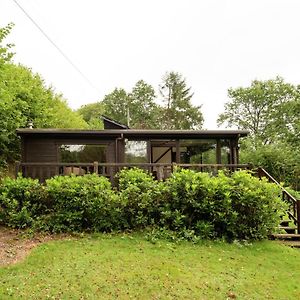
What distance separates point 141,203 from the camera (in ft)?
23.0

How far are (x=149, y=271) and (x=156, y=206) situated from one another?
2167 millimetres

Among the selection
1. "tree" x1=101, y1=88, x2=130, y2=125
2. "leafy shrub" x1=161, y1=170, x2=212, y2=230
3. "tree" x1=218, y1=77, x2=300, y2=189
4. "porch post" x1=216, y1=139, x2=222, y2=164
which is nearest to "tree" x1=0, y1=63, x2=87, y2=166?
"leafy shrub" x1=161, y1=170, x2=212, y2=230

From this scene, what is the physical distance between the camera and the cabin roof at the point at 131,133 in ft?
32.0

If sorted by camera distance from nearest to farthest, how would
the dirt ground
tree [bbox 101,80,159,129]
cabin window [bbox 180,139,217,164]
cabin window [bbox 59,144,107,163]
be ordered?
the dirt ground
cabin window [bbox 59,144,107,163]
cabin window [bbox 180,139,217,164]
tree [bbox 101,80,159,129]

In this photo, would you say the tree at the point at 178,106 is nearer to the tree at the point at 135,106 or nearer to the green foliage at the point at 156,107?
the green foliage at the point at 156,107

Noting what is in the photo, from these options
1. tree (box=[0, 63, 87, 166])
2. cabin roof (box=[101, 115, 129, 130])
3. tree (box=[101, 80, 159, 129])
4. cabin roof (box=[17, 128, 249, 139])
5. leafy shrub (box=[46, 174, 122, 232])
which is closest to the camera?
leafy shrub (box=[46, 174, 122, 232])

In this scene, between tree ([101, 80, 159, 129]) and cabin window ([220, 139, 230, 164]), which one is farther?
tree ([101, 80, 159, 129])

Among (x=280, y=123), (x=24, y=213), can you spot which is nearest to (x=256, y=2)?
(x=24, y=213)

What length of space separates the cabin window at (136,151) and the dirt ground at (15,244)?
4.60m

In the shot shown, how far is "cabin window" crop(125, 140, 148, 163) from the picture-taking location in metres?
10.6

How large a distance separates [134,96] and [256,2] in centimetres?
2850

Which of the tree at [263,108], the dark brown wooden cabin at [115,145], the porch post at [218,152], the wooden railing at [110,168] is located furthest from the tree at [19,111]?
the tree at [263,108]

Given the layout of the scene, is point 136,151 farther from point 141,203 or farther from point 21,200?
point 21,200

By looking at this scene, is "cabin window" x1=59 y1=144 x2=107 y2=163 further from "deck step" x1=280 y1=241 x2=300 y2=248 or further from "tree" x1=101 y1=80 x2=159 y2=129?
"tree" x1=101 y1=80 x2=159 y2=129
